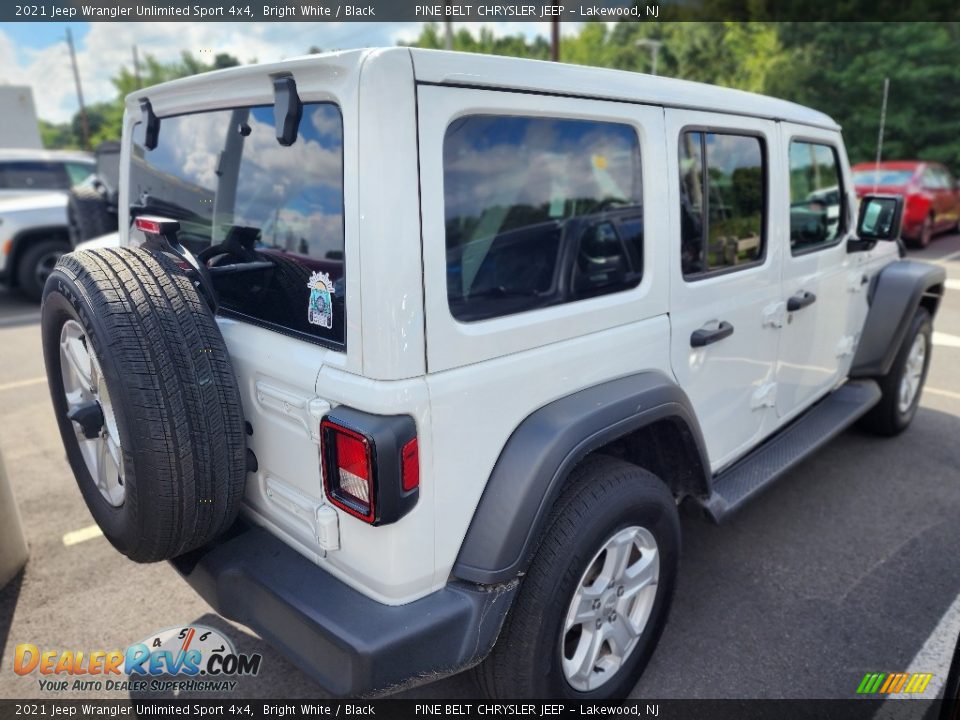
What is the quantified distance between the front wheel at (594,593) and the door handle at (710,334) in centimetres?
51

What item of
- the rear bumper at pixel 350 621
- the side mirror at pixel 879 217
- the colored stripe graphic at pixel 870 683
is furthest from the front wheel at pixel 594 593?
the side mirror at pixel 879 217

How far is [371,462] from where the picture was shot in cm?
151

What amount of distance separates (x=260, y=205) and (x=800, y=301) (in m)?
2.26

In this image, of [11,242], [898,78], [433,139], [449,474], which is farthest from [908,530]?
[898,78]

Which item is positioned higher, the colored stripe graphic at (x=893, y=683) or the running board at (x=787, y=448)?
the running board at (x=787, y=448)

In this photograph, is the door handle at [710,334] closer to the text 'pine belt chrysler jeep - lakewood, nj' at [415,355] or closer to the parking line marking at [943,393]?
the text 'pine belt chrysler jeep - lakewood, nj' at [415,355]

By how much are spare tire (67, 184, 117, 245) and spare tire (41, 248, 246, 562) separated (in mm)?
6532

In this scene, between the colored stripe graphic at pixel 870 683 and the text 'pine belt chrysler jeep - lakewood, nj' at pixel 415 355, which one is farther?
the colored stripe graphic at pixel 870 683

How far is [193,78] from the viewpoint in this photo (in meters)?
2.08

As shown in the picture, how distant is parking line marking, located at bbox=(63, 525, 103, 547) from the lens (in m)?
3.24

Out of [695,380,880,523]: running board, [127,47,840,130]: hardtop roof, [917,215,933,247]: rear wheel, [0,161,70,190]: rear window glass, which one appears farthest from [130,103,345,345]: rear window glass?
[917,215,933,247]: rear wheel

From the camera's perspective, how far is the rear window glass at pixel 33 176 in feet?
31.2

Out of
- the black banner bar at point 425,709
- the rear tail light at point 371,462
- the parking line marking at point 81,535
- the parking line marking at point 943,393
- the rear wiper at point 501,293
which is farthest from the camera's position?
the parking line marking at point 943,393

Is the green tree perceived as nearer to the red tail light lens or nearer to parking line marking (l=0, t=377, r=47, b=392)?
parking line marking (l=0, t=377, r=47, b=392)
